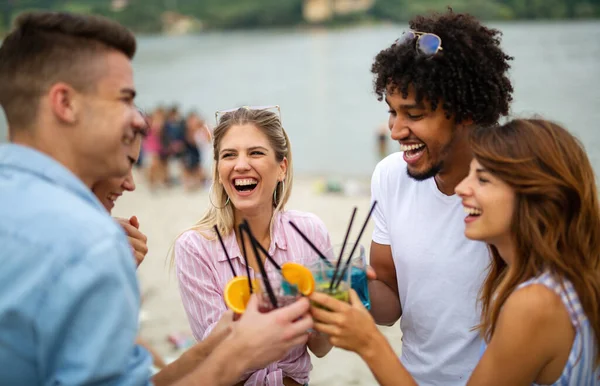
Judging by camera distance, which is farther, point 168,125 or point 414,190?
point 168,125

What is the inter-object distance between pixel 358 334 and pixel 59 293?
1023 mm

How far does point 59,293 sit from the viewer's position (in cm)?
129

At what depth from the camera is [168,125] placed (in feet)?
46.9

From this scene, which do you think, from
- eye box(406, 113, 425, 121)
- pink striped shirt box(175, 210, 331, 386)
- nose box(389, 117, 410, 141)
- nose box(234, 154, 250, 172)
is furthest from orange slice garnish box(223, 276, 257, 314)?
eye box(406, 113, 425, 121)

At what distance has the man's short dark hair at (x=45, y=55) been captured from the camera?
5.02 feet

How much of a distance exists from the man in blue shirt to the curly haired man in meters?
0.84

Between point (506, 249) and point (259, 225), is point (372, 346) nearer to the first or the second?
point (506, 249)

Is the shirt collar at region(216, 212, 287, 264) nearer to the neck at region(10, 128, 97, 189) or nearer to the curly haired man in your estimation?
the curly haired man

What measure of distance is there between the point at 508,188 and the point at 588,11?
50.0 metres

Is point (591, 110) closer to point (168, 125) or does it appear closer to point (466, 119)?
point (168, 125)

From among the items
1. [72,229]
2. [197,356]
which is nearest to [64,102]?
[72,229]

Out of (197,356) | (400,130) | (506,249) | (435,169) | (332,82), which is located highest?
(400,130)

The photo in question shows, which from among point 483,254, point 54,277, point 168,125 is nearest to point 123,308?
point 54,277

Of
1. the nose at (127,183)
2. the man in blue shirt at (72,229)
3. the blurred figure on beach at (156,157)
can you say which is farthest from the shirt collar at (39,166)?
the blurred figure on beach at (156,157)
